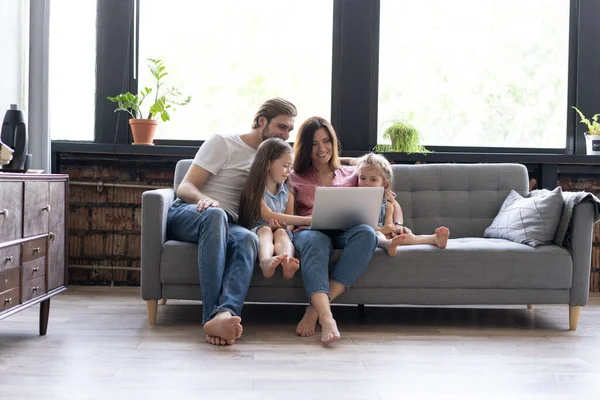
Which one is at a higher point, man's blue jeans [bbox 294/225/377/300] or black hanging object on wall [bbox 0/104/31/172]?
black hanging object on wall [bbox 0/104/31/172]

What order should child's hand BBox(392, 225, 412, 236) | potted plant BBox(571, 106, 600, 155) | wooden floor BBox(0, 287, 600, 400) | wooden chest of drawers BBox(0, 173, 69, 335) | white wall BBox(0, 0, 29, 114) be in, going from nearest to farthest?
wooden floor BBox(0, 287, 600, 400)
wooden chest of drawers BBox(0, 173, 69, 335)
child's hand BBox(392, 225, 412, 236)
white wall BBox(0, 0, 29, 114)
potted plant BBox(571, 106, 600, 155)

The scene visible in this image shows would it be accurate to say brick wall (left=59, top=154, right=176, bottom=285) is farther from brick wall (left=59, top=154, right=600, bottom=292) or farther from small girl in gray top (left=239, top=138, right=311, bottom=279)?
small girl in gray top (left=239, top=138, right=311, bottom=279)

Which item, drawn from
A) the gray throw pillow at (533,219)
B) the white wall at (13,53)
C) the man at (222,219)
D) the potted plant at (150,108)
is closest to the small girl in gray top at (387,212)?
the gray throw pillow at (533,219)

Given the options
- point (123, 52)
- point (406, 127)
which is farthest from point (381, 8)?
point (123, 52)

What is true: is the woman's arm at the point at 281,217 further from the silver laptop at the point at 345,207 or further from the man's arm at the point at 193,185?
the man's arm at the point at 193,185

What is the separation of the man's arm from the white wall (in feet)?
3.32

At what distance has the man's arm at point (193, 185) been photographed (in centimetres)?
313

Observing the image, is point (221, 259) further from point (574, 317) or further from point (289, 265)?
point (574, 317)

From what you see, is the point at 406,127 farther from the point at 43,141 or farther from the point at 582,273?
the point at 43,141

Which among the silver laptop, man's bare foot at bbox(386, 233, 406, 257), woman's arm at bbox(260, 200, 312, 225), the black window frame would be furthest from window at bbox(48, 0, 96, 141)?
man's bare foot at bbox(386, 233, 406, 257)

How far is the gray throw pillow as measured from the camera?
3115 millimetres

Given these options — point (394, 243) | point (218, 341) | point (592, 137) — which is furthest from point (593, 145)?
point (218, 341)

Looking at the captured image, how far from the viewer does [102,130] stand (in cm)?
418

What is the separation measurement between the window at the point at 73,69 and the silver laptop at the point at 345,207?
189 cm
